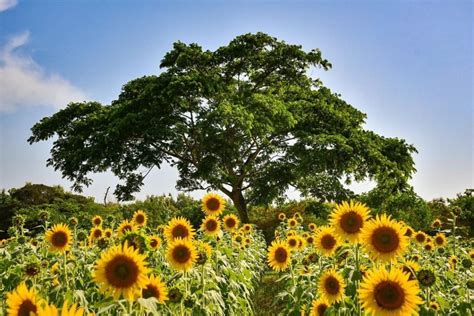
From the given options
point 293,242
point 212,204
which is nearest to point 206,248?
point 212,204

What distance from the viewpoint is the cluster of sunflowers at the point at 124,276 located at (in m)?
2.17

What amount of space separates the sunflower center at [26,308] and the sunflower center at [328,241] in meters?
2.60

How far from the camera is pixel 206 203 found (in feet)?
15.5

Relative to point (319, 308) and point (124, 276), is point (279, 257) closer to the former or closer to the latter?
point (319, 308)

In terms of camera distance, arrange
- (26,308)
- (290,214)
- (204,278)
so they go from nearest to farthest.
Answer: (26,308), (204,278), (290,214)

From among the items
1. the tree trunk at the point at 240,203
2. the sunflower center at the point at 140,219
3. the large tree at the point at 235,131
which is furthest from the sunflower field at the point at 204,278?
the tree trunk at the point at 240,203

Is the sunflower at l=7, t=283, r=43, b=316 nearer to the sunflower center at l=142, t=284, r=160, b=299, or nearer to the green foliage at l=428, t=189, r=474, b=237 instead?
the sunflower center at l=142, t=284, r=160, b=299

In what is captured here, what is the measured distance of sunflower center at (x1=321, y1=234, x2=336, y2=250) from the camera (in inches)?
154

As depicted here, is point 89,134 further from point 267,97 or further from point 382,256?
point 382,256

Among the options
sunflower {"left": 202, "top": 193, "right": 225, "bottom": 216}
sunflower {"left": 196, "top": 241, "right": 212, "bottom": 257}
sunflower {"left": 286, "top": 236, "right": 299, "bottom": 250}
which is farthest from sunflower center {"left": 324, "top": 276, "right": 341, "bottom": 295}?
sunflower {"left": 286, "top": 236, "right": 299, "bottom": 250}

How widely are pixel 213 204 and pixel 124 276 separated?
258 centimetres

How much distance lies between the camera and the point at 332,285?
3133 mm

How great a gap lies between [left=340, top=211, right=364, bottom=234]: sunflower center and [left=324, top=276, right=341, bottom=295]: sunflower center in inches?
13.5

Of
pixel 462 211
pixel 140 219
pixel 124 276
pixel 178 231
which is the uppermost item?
pixel 462 211
